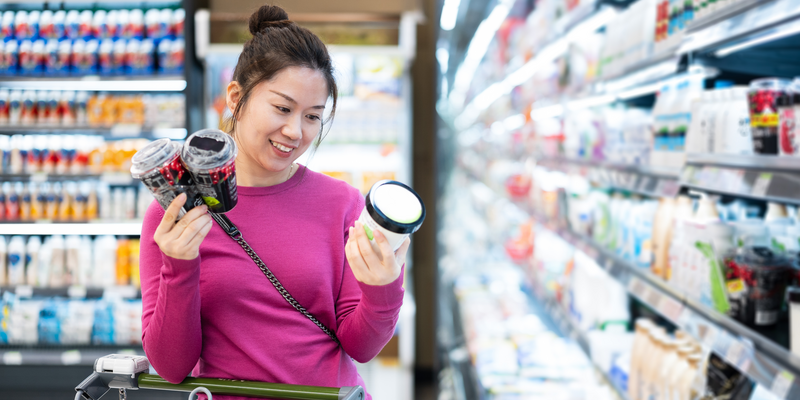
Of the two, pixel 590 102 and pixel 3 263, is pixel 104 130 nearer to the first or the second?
pixel 3 263

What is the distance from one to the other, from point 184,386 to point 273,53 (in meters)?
0.60

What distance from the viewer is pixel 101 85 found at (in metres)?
3.75

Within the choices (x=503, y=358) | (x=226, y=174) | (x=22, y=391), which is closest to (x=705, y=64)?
(x=226, y=174)

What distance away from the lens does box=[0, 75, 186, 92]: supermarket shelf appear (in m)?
3.65

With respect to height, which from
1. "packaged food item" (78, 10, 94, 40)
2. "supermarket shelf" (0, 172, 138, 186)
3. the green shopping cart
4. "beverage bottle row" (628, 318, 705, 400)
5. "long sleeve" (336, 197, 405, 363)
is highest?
"packaged food item" (78, 10, 94, 40)

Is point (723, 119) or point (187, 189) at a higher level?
point (723, 119)

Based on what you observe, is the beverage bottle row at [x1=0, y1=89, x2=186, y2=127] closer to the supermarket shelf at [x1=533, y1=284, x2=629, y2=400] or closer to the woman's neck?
the supermarket shelf at [x1=533, y1=284, x2=629, y2=400]

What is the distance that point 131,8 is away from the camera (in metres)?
3.92

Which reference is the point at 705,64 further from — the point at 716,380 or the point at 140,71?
the point at 140,71

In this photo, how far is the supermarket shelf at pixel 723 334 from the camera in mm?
1138

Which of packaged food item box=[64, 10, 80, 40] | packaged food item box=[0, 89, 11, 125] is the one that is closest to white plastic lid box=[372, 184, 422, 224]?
packaged food item box=[64, 10, 80, 40]

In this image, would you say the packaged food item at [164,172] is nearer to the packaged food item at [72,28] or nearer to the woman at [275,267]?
the woman at [275,267]

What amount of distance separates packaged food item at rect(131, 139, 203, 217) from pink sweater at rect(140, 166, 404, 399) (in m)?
0.16

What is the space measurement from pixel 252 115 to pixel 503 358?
250 centimetres
